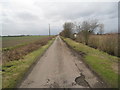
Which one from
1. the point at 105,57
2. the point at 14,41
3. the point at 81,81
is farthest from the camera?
the point at 14,41

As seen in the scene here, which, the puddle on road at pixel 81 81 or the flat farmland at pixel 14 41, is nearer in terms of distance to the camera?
the puddle on road at pixel 81 81

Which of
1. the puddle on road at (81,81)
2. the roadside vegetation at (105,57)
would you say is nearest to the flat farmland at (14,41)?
the roadside vegetation at (105,57)

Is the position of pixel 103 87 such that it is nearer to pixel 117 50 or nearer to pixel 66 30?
pixel 117 50

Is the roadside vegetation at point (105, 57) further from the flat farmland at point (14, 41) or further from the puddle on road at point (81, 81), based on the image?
the flat farmland at point (14, 41)

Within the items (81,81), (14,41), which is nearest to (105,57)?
(81,81)

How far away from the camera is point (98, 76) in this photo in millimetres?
5262

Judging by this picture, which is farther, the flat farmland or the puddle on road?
the flat farmland

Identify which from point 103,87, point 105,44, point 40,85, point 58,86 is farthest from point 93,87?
point 105,44

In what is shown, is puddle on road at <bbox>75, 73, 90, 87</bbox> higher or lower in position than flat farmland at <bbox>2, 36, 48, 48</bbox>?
lower

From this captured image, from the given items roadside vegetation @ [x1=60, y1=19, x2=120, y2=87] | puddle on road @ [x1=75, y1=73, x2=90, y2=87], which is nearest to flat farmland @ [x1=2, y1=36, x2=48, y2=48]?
roadside vegetation @ [x1=60, y1=19, x2=120, y2=87]

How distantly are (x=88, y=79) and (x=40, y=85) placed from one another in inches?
91.1

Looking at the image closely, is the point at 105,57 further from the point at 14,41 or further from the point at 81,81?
the point at 14,41

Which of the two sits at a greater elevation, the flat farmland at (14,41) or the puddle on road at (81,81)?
the flat farmland at (14,41)

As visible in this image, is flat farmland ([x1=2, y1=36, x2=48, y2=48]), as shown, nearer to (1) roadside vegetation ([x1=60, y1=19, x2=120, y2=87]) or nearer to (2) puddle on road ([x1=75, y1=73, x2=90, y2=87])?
(1) roadside vegetation ([x1=60, y1=19, x2=120, y2=87])
